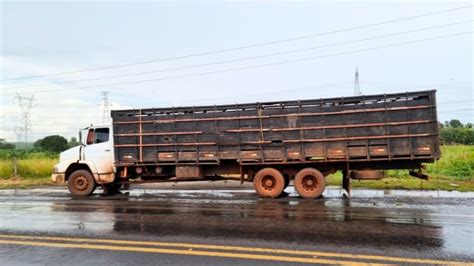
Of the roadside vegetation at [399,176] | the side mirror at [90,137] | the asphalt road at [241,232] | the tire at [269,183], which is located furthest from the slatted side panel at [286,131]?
the roadside vegetation at [399,176]

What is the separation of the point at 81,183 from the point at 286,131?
23.6 ft

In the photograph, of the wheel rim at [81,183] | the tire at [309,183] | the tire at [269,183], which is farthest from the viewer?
the wheel rim at [81,183]

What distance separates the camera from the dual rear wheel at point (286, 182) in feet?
38.9

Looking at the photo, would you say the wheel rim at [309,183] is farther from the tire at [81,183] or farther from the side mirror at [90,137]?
the side mirror at [90,137]

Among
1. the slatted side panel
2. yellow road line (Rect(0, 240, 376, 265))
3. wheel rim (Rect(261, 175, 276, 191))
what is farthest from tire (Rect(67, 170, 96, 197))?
yellow road line (Rect(0, 240, 376, 265))

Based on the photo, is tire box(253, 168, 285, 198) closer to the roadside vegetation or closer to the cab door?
the roadside vegetation

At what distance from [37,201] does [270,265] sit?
9.46m

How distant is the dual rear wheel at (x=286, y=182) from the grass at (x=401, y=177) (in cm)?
351

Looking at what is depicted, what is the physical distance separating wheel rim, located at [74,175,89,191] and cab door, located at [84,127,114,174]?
0.61 metres

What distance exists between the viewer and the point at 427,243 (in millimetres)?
5914

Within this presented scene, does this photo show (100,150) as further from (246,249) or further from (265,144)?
(246,249)

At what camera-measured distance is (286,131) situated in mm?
12086

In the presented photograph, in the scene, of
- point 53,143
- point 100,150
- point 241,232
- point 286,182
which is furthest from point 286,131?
point 53,143

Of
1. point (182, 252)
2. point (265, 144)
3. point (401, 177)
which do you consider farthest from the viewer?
point (401, 177)
